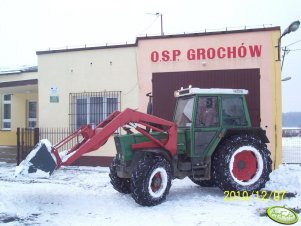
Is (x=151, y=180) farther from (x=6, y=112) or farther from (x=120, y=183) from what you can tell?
(x=6, y=112)

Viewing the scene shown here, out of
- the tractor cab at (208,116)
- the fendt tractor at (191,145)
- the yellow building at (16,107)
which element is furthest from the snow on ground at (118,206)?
the yellow building at (16,107)

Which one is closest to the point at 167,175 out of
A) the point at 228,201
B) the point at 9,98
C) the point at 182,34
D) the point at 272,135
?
the point at 228,201

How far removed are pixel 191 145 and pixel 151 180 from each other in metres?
1.27

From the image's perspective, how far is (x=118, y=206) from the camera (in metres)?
7.61

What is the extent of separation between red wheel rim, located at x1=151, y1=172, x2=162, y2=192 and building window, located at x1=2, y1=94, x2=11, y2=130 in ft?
43.9

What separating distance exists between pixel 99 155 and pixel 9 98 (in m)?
7.84

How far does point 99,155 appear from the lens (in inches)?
528

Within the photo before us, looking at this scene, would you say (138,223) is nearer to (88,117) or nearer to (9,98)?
(88,117)

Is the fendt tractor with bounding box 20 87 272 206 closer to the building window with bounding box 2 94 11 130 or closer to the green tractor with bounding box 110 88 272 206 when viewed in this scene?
the green tractor with bounding box 110 88 272 206

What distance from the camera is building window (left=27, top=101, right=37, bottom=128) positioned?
18.6 meters

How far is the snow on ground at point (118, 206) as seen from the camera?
6590 mm
